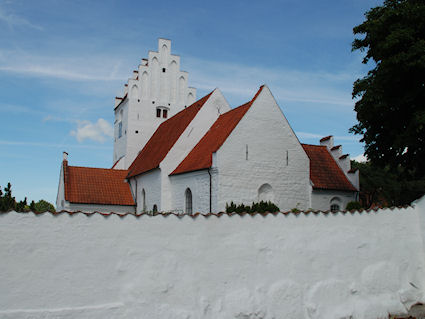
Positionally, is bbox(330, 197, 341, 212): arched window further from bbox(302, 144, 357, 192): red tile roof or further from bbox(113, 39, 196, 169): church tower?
bbox(113, 39, 196, 169): church tower

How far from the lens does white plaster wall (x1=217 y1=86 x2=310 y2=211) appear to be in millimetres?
16969

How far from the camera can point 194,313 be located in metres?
8.02

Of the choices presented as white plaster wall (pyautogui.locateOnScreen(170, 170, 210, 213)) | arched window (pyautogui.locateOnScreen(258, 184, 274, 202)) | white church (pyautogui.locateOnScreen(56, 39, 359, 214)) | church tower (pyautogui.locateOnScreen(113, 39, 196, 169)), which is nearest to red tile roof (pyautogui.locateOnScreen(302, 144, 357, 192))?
white church (pyautogui.locateOnScreen(56, 39, 359, 214))

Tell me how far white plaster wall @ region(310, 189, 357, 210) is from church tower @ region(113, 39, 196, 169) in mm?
15287

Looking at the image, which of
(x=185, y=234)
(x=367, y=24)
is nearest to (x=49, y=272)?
(x=185, y=234)

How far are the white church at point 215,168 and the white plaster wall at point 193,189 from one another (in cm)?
4

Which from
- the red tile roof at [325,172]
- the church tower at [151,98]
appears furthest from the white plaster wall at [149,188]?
the red tile roof at [325,172]

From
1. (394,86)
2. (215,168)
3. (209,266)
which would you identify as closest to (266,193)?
(215,168)

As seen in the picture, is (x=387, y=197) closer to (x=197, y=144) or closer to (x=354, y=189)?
(x=354, y=189)

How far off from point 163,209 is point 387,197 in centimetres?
1735

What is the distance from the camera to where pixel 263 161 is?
17672mm

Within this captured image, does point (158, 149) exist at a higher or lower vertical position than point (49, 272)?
higher

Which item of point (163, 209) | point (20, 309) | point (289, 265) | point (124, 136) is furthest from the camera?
point (124, 136)

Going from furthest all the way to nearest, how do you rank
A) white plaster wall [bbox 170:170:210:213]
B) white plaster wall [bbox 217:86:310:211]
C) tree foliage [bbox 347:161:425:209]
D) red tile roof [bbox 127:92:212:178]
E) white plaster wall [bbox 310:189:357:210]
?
1. tree foliage [bbox 347:161:425:209]
2. red tile roof [bbox 127:92:212:178]
3. white plaster wall [bbox 310:189:357:210]
4. white plaster wall [bbox 170:170:210:213]
5. white plaster wall [bbox 217:86:310:211]
